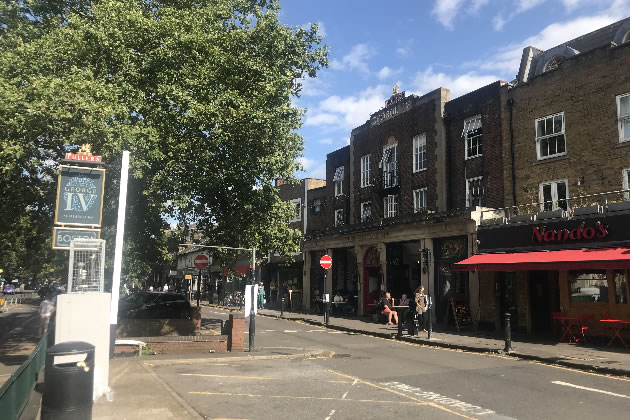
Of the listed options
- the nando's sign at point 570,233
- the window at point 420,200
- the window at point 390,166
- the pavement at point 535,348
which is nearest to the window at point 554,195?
the nando's sign at point 570,233

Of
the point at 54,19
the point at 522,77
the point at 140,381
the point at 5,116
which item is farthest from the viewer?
the point at 522,77

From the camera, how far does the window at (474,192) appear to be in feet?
77.0

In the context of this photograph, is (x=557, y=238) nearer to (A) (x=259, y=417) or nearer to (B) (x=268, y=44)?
(B) (x=268, y=44)

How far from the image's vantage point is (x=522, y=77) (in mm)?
23297

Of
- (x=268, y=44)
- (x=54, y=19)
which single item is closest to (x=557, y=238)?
(x=268, y=44)

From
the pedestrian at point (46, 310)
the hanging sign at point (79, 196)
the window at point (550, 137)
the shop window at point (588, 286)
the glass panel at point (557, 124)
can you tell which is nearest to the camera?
the hanging sign at point (79, 196)

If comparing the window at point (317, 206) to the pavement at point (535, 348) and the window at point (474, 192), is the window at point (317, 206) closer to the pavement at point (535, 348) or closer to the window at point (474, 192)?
the window at point (474, 192)

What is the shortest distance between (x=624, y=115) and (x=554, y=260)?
6.30 m

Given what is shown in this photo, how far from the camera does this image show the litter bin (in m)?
5.83

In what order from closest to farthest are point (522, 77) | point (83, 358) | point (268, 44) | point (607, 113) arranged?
1. point (83, 358)
2. point (268, 44)
3. point (607, 113)
4. point (522, 77)

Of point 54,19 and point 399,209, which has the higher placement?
point 54,19

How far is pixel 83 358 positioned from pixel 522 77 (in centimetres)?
2280

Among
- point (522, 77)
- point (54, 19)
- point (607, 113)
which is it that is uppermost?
point (522, 77)

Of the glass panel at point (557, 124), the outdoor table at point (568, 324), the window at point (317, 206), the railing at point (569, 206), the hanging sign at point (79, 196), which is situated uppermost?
the glass panel at point (557, 124)
